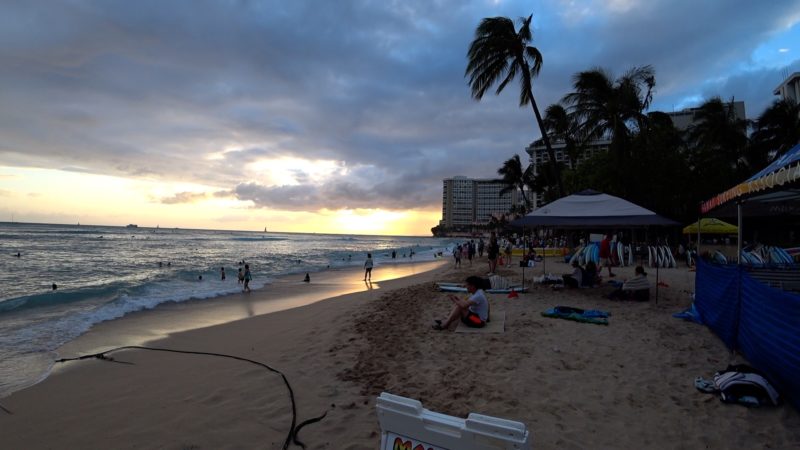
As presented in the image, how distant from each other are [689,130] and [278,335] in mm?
49752

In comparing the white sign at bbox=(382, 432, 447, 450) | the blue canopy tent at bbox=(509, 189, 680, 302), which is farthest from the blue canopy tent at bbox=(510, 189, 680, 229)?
the white sign at bbox=(382, 432, 447, 450)

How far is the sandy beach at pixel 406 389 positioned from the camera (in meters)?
3.67

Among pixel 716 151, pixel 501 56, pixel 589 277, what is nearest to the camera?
pixel 589 277

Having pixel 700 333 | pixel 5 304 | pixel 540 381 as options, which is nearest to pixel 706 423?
pixel 540 381

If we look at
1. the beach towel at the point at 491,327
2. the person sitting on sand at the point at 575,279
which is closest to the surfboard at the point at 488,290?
the person sitting on sand at the point at 575,279

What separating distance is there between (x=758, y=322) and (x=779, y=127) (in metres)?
36.5

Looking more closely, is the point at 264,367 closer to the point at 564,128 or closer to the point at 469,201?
the point at 564,128

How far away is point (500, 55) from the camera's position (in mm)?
17734

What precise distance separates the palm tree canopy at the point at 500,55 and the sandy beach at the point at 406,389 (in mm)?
12716

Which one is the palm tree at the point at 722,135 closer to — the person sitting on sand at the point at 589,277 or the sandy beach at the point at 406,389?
the person sitting on sand at the point at 589,277

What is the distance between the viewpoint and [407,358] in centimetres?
577

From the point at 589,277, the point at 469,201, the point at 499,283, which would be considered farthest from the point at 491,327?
the point at 469,201

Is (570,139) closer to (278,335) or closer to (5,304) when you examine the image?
(278,335)

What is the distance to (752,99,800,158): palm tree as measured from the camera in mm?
28938
